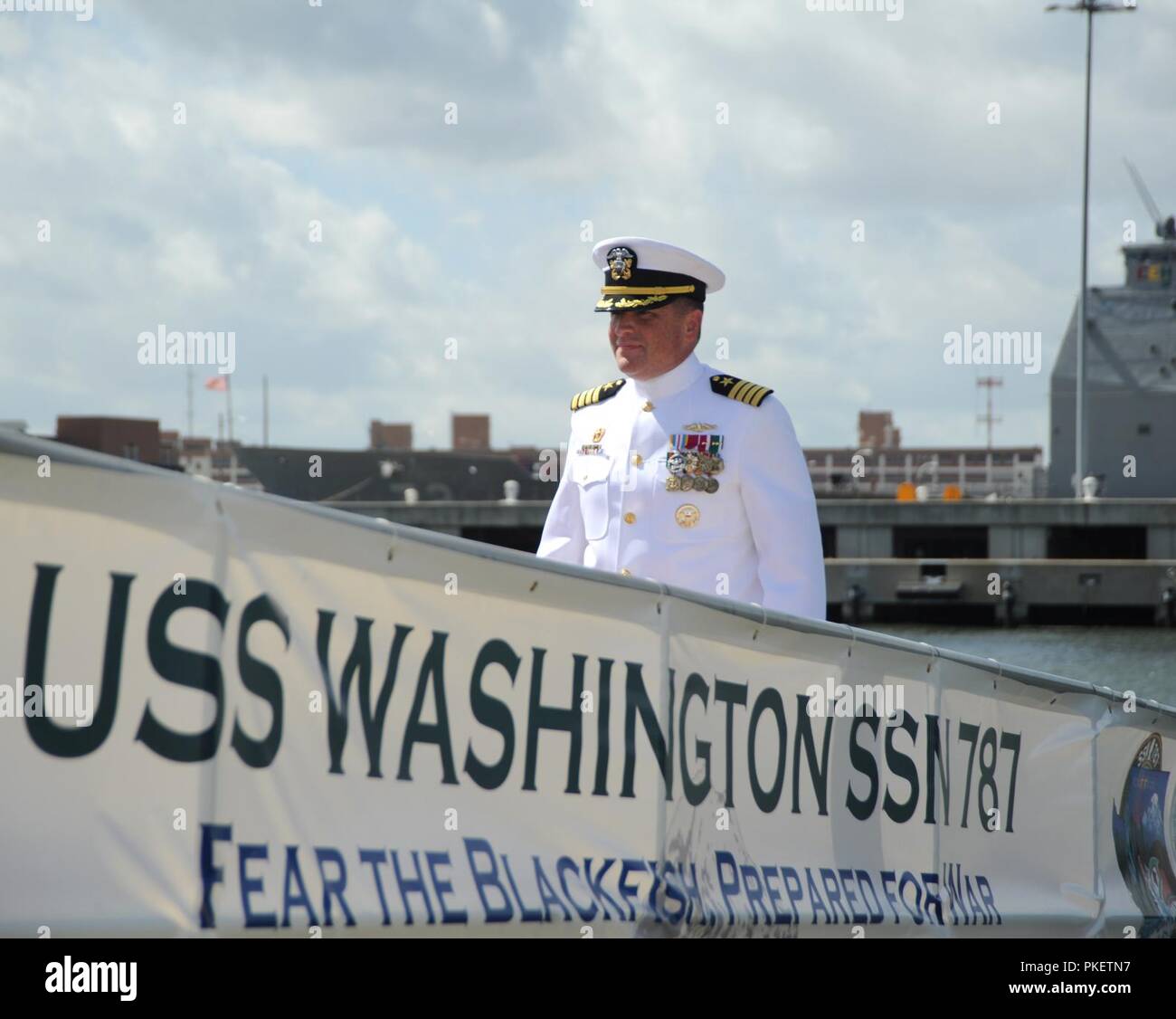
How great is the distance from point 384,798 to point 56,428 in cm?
5544

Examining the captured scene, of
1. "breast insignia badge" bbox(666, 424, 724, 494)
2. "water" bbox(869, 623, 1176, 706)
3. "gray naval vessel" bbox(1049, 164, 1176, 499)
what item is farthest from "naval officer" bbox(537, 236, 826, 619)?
"gray naval vessel" bbox(1049, 164, 1176, 499)

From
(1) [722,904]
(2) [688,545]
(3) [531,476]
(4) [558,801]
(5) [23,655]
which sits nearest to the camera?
(5) [23,655]

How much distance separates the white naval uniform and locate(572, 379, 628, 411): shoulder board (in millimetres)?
204

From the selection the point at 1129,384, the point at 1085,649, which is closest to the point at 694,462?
the point at 1085,649

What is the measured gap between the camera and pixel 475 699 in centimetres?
375

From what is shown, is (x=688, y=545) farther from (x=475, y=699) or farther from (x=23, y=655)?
(x=23, y=655)

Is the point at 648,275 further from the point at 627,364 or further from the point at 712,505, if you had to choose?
the point at 712,505

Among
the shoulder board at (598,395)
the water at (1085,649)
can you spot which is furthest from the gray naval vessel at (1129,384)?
the shoulder board at (598,395)

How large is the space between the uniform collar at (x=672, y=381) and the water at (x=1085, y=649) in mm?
18597

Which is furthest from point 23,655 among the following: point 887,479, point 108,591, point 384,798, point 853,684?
point 887,479

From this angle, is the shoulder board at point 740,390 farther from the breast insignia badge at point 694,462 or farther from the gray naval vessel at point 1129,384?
the gray naval vessel at point 1129,384

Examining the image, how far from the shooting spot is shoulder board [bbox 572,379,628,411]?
5.97 meters

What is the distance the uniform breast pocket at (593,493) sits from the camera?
5.72m

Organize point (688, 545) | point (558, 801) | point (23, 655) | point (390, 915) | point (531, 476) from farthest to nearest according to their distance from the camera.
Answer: point (531, 476), point (688, 545), point (558, 801), point (390, 915), point (23, 655)
